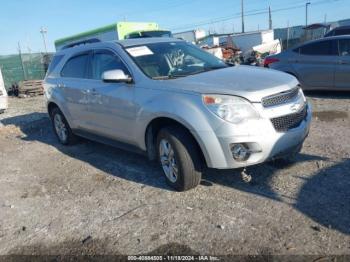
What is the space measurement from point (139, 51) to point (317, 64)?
5.88m

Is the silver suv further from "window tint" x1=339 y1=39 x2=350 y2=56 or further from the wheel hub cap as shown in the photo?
"window tint" x1=339 y1=39 x2=350 y2=56

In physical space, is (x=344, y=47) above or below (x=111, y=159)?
above

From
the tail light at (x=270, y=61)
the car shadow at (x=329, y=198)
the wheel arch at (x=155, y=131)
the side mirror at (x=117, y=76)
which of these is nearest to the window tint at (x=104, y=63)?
the side mirror at (x=117, y=76)

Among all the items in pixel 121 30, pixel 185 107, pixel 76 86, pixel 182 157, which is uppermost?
pixel 121 30

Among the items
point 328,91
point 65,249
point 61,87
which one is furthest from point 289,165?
point 328,91

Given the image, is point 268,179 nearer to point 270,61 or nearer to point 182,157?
point 182,157

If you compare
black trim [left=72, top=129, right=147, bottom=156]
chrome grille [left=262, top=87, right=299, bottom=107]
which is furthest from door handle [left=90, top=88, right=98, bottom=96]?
chrome grille [left=262, top=87, right=299, bottom=107]

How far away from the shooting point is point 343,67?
878 cm

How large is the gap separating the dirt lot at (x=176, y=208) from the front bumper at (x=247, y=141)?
466mm

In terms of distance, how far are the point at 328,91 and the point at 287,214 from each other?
722cm

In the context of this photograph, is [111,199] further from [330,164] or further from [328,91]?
[328,91]

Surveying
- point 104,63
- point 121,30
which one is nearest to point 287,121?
Result: point 104,63

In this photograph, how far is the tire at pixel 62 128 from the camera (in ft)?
22.6

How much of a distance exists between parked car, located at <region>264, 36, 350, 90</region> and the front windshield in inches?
189
